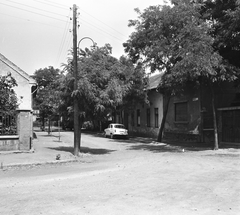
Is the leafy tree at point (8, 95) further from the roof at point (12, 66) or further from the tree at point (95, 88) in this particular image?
the tree at point (95, 88)

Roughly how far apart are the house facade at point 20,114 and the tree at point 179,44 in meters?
8.07

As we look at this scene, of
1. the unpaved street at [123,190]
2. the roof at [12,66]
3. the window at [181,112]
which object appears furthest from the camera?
the window at [181,112]

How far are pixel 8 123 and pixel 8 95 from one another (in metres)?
1.47

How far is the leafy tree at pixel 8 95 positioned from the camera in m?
15.2

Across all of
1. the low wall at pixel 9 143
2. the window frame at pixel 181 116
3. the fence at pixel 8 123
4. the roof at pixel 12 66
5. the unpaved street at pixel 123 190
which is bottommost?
the unpaved street at pixel 123 190

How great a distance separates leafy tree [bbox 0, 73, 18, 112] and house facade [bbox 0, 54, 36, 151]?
1.30ft

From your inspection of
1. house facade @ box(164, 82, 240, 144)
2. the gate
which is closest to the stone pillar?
house facade @ box(164, 82, 240, 144)

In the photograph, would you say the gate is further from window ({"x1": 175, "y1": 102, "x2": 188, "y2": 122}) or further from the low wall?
the low wall

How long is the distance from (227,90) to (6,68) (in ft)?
51.8

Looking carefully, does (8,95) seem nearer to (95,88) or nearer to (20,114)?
(20,114)

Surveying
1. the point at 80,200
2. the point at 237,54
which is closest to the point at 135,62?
the point at 237,54

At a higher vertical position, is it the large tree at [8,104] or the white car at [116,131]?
the large tree at [8,104]

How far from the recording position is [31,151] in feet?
52.2

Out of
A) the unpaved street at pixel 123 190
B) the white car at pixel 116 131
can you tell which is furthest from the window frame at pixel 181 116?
the unpaved street at pixel 123 190
